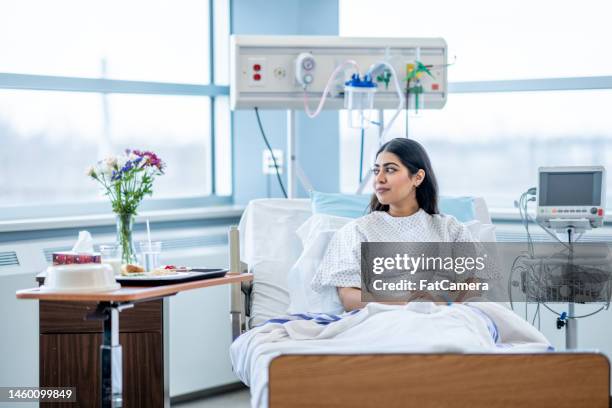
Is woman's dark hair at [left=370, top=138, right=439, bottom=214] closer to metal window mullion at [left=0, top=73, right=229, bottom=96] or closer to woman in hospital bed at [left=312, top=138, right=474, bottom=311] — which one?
woman in hospital bed at [left=312, top=138, right=474, bottom=311]

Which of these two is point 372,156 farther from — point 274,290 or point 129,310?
point 129,310

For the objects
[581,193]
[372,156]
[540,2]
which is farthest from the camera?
[372,156]

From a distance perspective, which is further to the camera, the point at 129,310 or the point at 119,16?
the point at 119,16

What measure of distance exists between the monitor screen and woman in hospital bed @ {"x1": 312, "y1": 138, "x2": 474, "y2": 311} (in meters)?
0.45

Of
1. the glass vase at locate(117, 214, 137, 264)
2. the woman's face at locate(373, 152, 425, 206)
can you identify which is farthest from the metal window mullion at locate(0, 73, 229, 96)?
the woman's face at locate(373, 152, 425, 206)

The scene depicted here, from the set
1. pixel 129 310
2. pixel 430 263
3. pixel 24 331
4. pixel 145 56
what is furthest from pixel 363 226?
pixel 145 56

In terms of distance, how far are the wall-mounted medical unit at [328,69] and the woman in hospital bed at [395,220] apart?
49cm

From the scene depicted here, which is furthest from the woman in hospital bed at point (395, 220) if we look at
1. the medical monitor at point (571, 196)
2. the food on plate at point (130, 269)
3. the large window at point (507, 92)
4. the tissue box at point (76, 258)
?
the large window at point (507, 92)

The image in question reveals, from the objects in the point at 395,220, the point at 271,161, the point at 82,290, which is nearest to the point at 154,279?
the point at 82,290

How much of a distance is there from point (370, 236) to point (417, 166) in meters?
0.28

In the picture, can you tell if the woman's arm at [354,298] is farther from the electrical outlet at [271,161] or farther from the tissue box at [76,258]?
the electrical outlet at [271,161]

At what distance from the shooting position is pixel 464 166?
410cm

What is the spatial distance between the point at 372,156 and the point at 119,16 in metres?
1.37

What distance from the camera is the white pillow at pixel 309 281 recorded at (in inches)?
111
